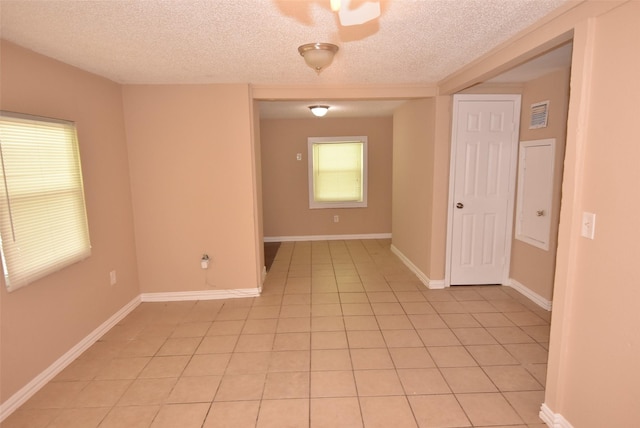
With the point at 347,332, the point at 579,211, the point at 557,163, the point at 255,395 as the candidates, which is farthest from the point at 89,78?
the point at 557,163

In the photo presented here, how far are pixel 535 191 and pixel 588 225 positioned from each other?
2.13 m

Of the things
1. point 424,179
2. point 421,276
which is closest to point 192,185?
point 424,179

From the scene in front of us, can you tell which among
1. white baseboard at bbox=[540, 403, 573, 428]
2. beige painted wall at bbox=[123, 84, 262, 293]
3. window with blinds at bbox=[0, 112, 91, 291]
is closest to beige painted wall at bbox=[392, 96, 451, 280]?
beige painted wall at bbox=[123, 84, 262, 293]

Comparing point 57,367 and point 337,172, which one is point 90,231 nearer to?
point 57,367

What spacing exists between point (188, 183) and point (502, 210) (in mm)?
3505

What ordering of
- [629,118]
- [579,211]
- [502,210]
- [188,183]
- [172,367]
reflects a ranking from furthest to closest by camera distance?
[502,210], [188,183], [172,367], [579,211], [629,118]

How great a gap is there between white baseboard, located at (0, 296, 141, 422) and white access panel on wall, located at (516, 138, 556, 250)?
14.0 feet

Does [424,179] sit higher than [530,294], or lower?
higher

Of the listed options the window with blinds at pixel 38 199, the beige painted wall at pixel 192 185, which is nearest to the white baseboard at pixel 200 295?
the beige painted wall at pixel 192 185

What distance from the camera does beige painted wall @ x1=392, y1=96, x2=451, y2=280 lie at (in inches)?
154

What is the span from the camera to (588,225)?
5.89 feet

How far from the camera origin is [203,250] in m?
3.87

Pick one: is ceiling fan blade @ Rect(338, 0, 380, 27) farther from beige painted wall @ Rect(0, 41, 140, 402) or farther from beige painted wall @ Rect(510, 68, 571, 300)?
beige painted wall @ Rect(510, 68, 571, 300)

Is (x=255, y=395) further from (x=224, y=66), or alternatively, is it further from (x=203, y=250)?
(x=224, y=66)
